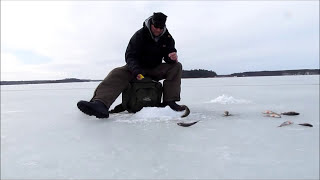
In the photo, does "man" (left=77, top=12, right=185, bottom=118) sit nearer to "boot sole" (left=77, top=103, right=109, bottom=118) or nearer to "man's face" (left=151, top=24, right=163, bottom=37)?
"man's face" (left=151, top=24, right=163, bottom=37)

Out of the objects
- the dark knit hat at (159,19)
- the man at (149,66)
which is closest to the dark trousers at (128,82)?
the man at (149,66)

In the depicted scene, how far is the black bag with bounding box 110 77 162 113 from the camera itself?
389 cm

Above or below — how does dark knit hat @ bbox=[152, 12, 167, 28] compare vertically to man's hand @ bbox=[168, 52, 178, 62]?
above

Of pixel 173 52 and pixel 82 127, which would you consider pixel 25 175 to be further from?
pixel 173 52

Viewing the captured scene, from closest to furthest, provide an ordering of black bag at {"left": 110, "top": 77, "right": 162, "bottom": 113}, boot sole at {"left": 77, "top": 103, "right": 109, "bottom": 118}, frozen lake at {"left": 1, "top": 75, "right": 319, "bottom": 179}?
frozen lake at {"left": 1, "top": 75, "right": 319, "bottom": 179}, boot sole at {"left": 77, "top": 103, "right": 109, "bottom": 118}, black bag at {"left": 110, "top": 77, "right": 162, "bottom": 113}

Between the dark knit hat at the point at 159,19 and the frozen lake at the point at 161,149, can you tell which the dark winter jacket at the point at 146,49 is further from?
the frozen lake at the point at 161,149

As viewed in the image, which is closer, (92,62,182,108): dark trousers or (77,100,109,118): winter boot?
(77,100,109,118): winter boot

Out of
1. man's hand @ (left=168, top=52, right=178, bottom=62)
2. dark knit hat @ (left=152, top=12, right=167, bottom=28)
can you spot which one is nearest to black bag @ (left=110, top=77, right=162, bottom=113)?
man's hand @ (left=168, top=52, right=178, bottom=62)

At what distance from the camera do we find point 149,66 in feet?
13.4

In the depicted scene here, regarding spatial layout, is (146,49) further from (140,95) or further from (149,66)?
(140,95)

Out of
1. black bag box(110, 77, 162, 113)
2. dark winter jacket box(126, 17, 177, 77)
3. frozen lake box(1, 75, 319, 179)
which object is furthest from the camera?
black bag box(110, 77, 162, 113)

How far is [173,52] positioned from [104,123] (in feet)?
4.41

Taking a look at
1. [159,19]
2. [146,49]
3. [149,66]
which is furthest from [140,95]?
[159,19]

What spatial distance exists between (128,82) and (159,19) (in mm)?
912
